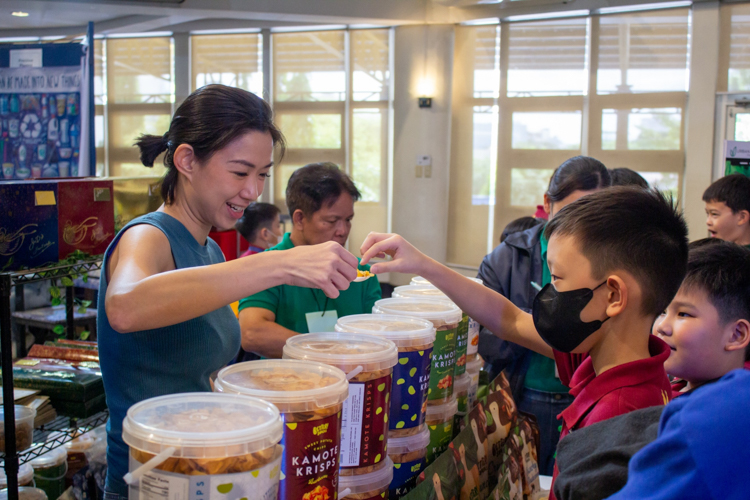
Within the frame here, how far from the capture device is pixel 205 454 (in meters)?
0.71

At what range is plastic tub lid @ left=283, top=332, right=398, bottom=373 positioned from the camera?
1034 millimetres

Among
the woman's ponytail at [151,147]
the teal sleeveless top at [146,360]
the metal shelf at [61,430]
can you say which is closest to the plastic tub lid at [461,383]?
the teal sleeveless top at [146,360]

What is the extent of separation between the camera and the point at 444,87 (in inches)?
319

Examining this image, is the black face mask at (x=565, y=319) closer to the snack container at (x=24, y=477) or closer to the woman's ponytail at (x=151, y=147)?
the woman's ponytail at (x=151, y=147)

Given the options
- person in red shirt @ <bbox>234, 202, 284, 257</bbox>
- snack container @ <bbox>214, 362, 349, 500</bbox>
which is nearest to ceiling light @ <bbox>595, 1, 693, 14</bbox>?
person in red shirt @ <bbox>234, 202, 284, 257</bbox>

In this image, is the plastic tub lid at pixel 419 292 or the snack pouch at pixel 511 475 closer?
the snack pouch at pixel 511 475

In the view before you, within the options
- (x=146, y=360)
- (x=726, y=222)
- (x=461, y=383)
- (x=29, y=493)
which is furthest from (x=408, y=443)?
(x=726, y=222)

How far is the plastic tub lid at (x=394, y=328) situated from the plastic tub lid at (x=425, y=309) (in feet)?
0.20

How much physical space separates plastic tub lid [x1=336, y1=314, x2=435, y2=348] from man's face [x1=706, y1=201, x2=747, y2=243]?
309cm

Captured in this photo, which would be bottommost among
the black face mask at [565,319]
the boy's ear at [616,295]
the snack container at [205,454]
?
the snack container at [205,454]

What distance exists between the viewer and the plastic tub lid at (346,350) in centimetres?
103

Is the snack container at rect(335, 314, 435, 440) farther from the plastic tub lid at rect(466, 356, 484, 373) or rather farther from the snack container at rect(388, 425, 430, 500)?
the plastic tub lid at rect(466, 356, 484, 373)

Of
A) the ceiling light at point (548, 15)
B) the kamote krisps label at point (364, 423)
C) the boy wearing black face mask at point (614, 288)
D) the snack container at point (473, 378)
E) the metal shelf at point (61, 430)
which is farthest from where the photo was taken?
the ceiling light at point (548, 15)

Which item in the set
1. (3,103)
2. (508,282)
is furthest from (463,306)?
(3,103)
